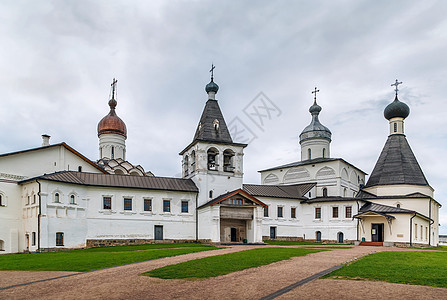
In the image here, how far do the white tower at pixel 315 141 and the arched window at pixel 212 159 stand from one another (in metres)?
16.0

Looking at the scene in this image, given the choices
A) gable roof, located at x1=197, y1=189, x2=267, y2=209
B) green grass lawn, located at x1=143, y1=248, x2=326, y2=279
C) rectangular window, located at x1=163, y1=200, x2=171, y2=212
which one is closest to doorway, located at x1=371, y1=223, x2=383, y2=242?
gable roof, located at x1=197, y1=189, x2=267, y2=209

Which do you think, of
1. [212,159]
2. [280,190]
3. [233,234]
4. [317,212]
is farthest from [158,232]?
[317,212]

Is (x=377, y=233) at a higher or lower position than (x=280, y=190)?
lower

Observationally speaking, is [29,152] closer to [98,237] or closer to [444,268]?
[98,237]

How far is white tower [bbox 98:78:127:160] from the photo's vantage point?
46.2 m

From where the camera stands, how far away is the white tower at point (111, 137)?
46.2 metres

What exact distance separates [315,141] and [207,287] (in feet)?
128

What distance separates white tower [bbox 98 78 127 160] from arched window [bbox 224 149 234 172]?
15.1 meters

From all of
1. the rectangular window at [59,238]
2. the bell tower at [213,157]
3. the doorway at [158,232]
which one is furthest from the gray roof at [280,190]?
the rectangular window at [59,238]

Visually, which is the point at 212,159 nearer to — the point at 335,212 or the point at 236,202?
the point at 236,202

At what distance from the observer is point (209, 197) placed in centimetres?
3469

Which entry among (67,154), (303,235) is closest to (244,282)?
(67,154)

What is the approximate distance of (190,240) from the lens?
33.7 m

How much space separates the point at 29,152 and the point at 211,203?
46.7 ft
